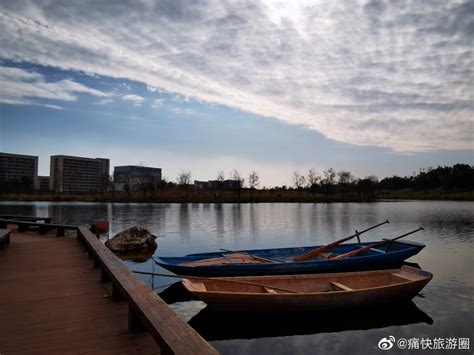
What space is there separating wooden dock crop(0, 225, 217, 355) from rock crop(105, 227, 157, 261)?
1043 cm

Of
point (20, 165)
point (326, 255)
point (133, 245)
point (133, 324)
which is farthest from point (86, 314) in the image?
point (20, 165)

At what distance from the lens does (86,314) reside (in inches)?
192

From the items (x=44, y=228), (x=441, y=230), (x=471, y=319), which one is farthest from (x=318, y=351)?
(x=441, y=230)

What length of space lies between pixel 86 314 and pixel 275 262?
7.95 meters

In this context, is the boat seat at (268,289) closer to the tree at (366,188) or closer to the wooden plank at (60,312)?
the wooden plank at (60,312)

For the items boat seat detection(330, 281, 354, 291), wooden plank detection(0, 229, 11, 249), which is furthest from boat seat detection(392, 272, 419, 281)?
wooden plank detection(0, 229, 11, 249)

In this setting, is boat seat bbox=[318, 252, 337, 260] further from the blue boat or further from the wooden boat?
the wooden boat

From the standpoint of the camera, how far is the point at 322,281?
989cm

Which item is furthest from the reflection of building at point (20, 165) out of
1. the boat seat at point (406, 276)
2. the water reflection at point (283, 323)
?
the boat seat at point (406, 276)

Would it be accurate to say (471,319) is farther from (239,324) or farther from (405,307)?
(239,324)

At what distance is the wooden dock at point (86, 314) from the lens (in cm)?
325

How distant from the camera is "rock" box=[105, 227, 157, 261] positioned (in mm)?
18219

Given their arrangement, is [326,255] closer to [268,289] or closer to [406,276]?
[406,276]

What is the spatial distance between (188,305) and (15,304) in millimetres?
5654
